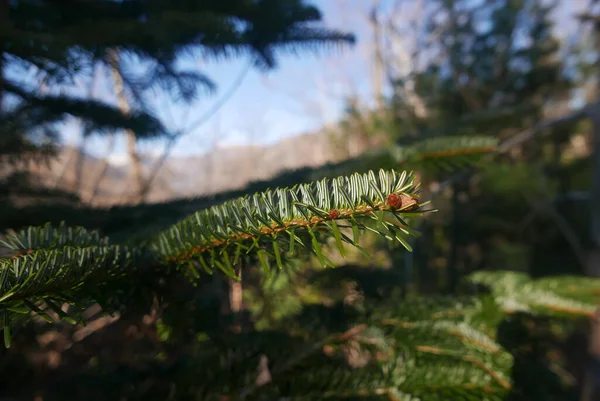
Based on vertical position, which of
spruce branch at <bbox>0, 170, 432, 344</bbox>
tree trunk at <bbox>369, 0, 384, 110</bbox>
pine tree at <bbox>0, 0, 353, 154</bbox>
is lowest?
spruce branch at <bbox>0, 170, 432, 344</bbox>

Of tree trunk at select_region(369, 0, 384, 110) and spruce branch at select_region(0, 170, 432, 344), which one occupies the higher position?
tree trunk at select_region(369, 0, 384, 110)

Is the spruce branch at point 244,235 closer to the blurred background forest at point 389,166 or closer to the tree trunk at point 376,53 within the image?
the blurred background forest at point 389,166

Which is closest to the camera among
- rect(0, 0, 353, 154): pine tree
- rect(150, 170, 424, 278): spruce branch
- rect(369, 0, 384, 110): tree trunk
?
rect(150, 170, 424, 278): spruce branch

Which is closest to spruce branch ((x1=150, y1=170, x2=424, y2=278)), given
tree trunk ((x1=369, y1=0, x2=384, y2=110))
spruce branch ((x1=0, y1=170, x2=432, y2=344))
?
spruce branch ((x1=0, y1=170, x2=432, y2=344))

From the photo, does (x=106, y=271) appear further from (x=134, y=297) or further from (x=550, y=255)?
(x=550, y=255)

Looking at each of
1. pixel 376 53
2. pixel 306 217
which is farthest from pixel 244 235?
pixel 376 53

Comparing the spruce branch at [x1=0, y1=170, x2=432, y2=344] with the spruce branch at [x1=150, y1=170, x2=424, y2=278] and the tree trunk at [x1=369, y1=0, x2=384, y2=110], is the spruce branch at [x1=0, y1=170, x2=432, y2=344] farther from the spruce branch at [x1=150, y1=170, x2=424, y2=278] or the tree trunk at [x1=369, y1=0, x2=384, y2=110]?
the tree trunk at [x1=369, y1=0, x2=384, y2=110]

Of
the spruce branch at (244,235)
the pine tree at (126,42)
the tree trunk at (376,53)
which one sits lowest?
the spruce branch at (244,235)

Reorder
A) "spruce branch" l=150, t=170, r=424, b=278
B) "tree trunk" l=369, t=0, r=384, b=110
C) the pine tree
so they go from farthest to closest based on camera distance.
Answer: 1. "tree trunk" l=369, t=0, r=384, b=110
2. the pine tree
3. "spruce branch" l=150, t=170, r=424, b=278

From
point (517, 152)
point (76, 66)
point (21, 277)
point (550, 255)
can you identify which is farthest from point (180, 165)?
point (21, 277)

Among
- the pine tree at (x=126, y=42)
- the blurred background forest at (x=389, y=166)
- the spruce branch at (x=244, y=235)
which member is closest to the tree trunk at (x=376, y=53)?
the blurred background forest at (x=389, y=166)

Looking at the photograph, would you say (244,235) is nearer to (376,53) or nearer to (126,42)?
(126,42)

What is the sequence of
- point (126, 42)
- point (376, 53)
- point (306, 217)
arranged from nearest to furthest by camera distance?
point (306, 217)
point (126, 42)
point (376, 53)
